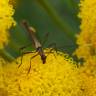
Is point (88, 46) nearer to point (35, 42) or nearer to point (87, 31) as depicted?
point (87, 31)

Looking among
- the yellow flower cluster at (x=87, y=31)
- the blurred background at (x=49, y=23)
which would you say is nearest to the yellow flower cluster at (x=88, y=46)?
the yellow flower cluster at (x=87, y=31)

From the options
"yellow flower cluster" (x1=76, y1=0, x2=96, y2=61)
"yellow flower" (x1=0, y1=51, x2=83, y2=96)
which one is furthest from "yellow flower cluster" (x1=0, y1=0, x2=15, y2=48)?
"yellow flower cluster" (x1=76, y1=0, x2=96, y2=61)

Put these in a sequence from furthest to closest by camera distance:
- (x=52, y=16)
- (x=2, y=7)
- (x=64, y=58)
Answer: (x=52, y=16) < (x=64, y=58) < (x=2, y=7)

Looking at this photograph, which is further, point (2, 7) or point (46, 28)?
point (46, 28)

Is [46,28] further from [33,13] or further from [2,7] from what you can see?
[2,7]

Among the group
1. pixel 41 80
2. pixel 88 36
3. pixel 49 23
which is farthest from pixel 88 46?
pixel 49 23

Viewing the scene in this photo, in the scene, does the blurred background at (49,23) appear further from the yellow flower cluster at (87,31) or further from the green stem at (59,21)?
the yellow flower cluster at (87,31)

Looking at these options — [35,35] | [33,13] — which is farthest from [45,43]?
[33,13]

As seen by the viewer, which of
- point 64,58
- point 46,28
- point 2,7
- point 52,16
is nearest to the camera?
point 2,7
